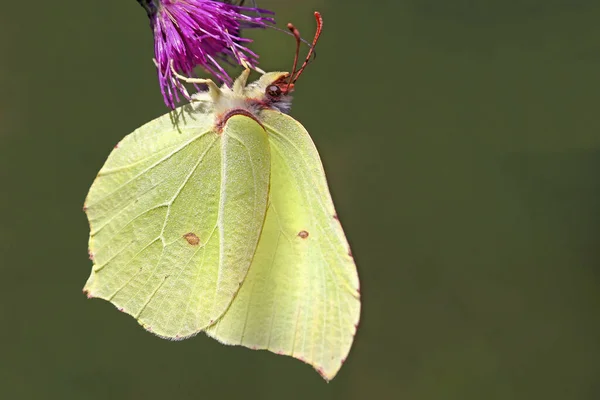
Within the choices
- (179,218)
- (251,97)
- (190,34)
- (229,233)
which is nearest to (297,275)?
(229,233)

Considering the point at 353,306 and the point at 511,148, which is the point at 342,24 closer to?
the point at 511,148

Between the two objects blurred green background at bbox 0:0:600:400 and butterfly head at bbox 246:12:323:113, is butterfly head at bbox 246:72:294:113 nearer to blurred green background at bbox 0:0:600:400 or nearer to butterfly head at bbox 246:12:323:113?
butterfly head at bbox 246:12:323:113

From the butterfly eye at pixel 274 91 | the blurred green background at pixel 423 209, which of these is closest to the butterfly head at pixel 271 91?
the butterfly eye at pixel 274 91

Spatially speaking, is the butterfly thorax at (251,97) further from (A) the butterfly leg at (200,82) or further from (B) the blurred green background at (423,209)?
(B) the blurred green background at (423,209)

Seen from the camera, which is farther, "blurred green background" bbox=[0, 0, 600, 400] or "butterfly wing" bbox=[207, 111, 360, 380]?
"blurred green background" bbox=[0, 0, 600, 400]

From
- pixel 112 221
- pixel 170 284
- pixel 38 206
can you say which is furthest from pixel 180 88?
pixel 38 206

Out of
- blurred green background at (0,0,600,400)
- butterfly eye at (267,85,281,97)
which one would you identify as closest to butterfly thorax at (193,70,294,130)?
butterfly eye at (267,85,281,97)

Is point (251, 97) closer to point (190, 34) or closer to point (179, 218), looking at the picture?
point (190, 34)
